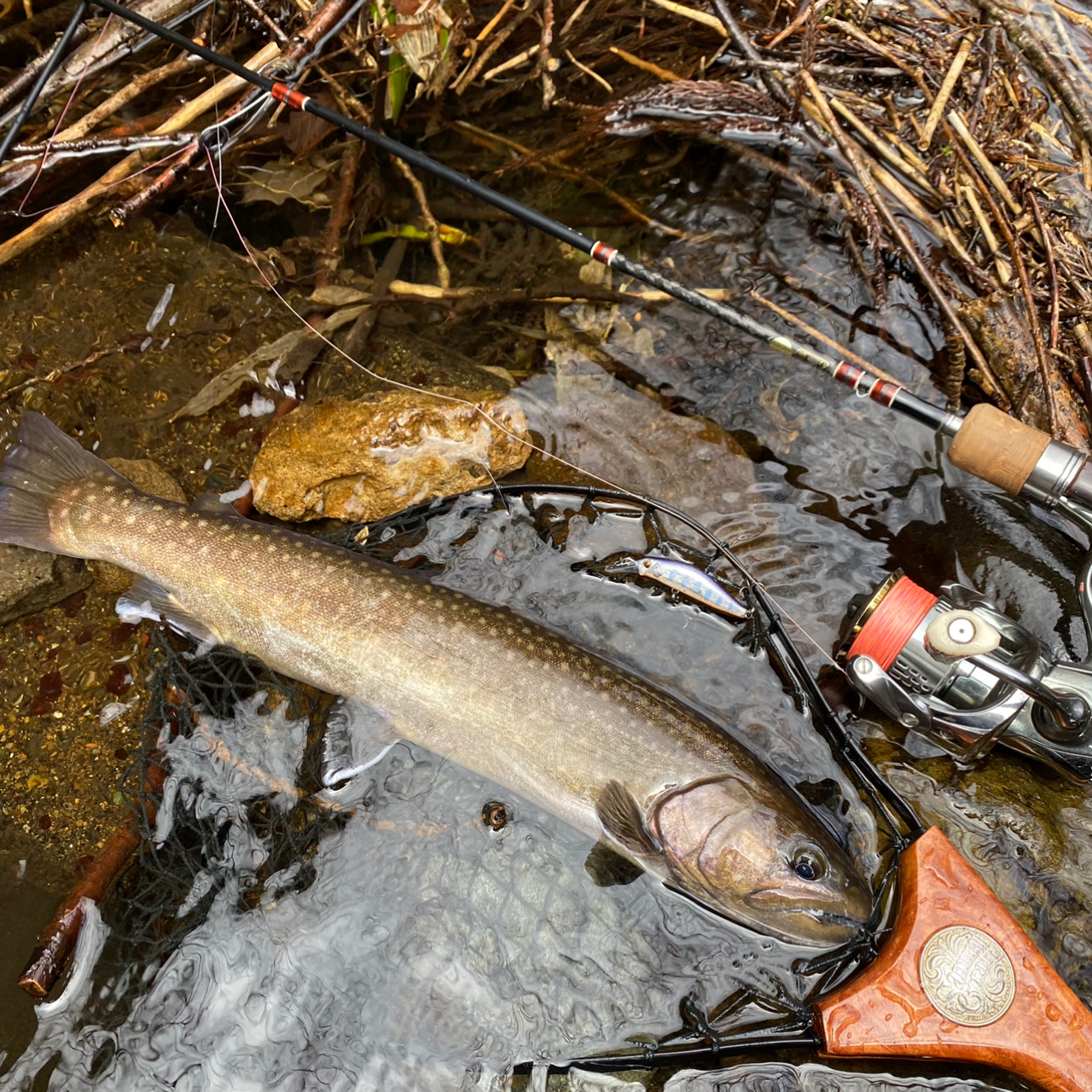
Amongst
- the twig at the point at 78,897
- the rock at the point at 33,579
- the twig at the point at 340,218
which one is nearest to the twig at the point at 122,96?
the twig at the point at 340,218

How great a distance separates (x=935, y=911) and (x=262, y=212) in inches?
176

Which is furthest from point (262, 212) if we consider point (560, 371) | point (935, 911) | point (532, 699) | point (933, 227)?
point (935, 911)

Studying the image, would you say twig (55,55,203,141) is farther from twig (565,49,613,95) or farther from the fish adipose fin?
twig (565,49,613,95)

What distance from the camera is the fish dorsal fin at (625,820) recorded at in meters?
2.79

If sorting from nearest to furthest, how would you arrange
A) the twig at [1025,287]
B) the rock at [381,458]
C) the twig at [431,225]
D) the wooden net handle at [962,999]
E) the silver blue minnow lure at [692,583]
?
the wooden net handle at [962,999] → the twig at [1025,287] → the silver blue minnow lure at [692,583] → the rock at [381,458] → the twig at [431,225]

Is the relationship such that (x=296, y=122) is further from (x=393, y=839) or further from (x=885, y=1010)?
(x=885, y=1010)

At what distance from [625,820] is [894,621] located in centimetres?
117

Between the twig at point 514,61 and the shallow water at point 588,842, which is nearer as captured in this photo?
the shallow water at point 588,842

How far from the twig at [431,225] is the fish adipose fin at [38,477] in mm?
1868

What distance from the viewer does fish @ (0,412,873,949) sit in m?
2.71

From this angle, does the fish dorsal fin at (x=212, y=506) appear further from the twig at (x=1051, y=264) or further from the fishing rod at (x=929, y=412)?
the twig at (x=1051, y=264)

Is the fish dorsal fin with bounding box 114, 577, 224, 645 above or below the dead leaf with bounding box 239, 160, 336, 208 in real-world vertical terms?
below

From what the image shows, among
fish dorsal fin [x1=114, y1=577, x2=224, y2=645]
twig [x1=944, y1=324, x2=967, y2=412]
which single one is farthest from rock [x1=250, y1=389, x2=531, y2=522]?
twig [x1=944, y1=324, x2=967, y2=412]

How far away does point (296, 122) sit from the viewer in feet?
14.0
